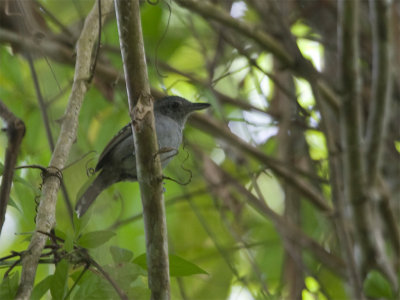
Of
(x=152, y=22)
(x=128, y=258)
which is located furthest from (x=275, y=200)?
(x=128, y=258)

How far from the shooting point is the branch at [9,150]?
2.17 metres

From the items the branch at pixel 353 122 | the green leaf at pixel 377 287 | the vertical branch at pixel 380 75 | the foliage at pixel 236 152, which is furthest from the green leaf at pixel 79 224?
the vertical branch at pixel 380 75

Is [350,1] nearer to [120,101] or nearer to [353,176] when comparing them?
[353,176]

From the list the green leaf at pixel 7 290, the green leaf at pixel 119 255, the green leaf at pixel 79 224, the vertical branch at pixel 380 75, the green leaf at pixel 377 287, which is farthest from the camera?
the vertical branch at pixel 380 75

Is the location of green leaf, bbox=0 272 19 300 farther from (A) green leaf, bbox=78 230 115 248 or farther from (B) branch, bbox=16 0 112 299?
(A) green leaf, bbox=78 230 115 248

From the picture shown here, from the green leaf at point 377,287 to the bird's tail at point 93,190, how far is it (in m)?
1.86

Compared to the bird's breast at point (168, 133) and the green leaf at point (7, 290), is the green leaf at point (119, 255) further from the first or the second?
the bird's breast at point (168, 133)

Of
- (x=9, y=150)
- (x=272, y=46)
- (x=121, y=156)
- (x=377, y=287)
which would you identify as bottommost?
(x=377, y=287)

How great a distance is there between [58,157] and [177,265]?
2.18 ft

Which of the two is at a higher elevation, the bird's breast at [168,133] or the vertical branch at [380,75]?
the vertical branch at [380,75]

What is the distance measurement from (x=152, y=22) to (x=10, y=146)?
2198 mm

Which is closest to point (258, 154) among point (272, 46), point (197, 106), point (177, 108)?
point (197, 106)

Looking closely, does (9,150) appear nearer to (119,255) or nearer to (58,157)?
(58,157)

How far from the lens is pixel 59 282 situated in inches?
79.7
